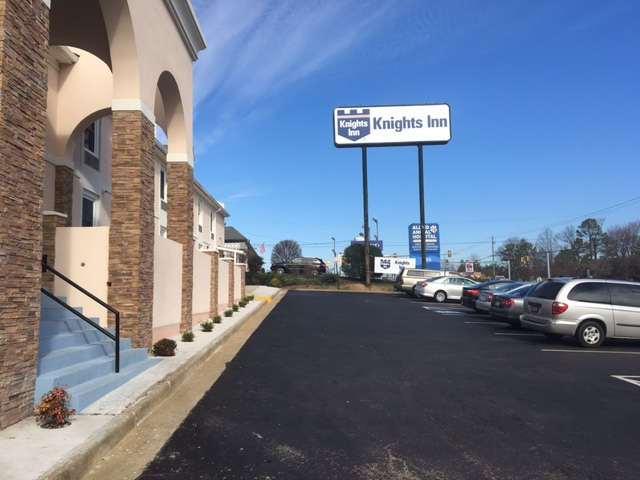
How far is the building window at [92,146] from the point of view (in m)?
16.0

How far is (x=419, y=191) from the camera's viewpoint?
4422 cm

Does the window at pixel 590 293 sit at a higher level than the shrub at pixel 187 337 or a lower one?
higher

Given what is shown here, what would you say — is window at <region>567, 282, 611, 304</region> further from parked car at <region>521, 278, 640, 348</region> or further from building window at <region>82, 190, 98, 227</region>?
building window at <region>82, 190, 98, 227</region>

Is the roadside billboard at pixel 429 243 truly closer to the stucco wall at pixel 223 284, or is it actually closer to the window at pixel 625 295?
the stucco wall at pixel 223 284

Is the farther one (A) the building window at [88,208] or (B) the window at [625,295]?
(A) the building window at [88,208]

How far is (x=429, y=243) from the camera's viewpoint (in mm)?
46281

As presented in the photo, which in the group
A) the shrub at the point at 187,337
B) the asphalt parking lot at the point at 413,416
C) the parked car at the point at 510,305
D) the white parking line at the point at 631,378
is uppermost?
the parked car at the point at 510,305

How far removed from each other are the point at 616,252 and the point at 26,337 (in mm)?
84103

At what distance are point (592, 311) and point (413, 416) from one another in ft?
28.9

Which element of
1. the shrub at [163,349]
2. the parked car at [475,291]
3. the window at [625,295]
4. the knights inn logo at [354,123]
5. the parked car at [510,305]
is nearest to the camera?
the shrub at [163,349]

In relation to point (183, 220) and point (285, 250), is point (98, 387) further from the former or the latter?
point (285, 250)

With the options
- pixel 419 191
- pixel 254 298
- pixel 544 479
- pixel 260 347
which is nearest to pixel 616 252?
pixel 419 191

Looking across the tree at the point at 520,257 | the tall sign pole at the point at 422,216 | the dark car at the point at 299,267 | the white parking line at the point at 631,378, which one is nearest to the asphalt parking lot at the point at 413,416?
the white parking line at the point at 631,378

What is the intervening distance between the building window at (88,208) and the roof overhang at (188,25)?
15.7ft
